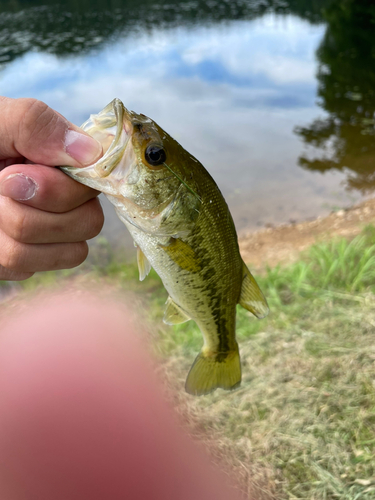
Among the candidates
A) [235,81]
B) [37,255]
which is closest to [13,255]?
[37,255]

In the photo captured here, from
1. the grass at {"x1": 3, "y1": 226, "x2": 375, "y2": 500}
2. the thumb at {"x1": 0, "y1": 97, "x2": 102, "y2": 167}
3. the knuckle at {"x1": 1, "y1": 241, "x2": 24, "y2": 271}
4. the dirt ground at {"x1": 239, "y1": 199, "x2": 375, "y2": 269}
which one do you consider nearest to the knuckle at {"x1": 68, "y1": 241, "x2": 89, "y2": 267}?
the knuckle at {"x1": 1, "y1": 241, "x2": 24, "y2": 271}

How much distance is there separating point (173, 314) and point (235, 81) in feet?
48.3

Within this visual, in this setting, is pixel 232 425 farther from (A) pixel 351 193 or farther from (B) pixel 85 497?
(A) pixel 351 193

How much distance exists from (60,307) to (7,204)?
0.66 meters

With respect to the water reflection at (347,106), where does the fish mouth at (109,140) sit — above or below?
above

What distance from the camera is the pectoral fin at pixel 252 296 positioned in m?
1.91

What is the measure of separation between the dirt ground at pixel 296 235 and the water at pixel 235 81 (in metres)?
0.41

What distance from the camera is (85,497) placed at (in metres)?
1.40

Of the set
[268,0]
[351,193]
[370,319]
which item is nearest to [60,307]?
[370,319]

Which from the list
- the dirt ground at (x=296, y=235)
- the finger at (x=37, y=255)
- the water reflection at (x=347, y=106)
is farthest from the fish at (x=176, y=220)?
the water reflection at (x=347, y=106)

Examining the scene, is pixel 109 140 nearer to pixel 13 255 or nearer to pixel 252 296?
pixel 13 255

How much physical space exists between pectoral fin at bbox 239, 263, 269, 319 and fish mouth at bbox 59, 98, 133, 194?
0.84 meters

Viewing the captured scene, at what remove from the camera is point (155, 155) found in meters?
1.49

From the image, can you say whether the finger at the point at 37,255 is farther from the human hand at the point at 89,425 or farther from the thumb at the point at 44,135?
the thumb at the point at 44,135
